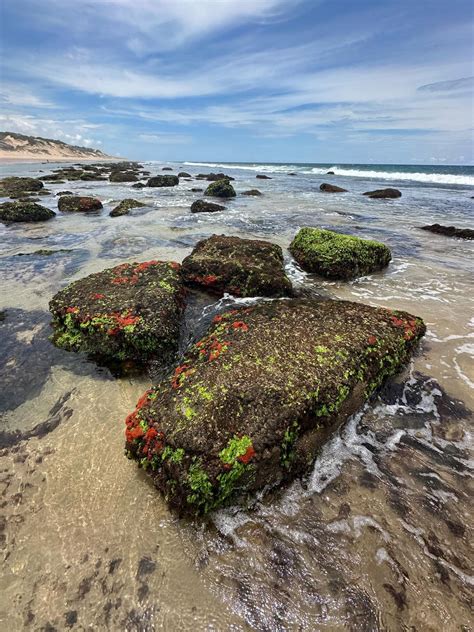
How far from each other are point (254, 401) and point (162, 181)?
34.0 metres

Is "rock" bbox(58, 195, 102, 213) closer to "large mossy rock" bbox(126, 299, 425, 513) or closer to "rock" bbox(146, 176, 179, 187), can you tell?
"rock" bbox(146, 176, 179, 187)

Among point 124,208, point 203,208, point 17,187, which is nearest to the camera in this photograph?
point 124,208

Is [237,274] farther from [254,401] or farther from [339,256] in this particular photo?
[254,401]

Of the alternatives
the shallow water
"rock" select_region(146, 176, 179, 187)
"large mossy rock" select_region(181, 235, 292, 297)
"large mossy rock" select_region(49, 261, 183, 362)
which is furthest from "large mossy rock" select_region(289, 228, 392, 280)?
"rock" select_region(146, 176, 179, 187)

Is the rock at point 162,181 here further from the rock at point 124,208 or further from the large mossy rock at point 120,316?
the large mossy rock at point 120,316

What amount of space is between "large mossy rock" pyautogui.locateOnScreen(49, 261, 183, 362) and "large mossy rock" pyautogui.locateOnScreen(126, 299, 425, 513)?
0.97 m

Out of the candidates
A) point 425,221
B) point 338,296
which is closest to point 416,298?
point 338,296

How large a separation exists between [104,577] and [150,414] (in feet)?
4.87

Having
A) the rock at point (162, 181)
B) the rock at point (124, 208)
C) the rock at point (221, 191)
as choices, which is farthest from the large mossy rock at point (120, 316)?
→ the rock at point (162, 181)

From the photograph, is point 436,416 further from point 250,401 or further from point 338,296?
point 338,296

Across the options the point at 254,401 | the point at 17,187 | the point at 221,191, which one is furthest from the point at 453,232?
the point at 17,187

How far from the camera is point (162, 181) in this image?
109 ft

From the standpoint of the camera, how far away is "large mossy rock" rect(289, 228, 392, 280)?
8.96m

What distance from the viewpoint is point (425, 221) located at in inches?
675
